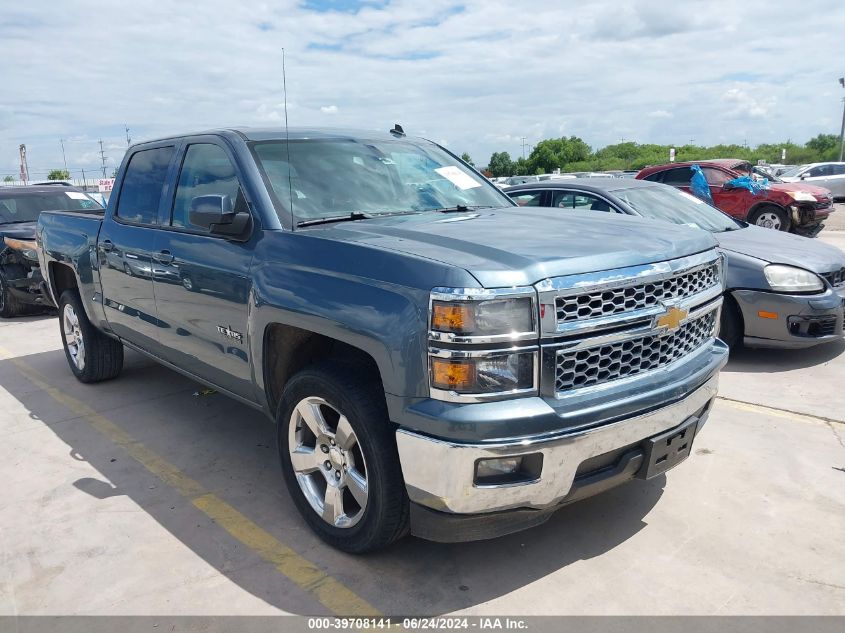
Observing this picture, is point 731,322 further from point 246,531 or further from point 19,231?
point 19,231

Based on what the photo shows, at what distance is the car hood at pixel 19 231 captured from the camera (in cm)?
916

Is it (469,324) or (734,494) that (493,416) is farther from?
(734,494)

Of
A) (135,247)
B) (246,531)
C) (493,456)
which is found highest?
(135,247)

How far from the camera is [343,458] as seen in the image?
3.15 metres

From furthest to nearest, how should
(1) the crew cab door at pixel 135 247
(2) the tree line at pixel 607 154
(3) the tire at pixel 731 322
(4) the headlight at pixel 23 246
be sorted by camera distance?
(2) the tree line at pixel 607 154
(4) the headlight at pixel 23 246
(3) the tire at pixel 731 322
(1) the crew cab door at pixel 135 247

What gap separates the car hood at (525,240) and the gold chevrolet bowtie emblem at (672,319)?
0.76ft

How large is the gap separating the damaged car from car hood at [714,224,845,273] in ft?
23.9

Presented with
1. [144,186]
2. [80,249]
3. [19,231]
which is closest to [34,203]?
[19,231]

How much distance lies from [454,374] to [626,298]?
2.57 feet

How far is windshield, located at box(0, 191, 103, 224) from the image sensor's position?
Answer: 9773 mm

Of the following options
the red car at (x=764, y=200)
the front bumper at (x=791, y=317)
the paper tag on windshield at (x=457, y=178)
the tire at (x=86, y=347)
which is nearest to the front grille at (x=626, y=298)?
the paper tag on windshield at (x=457, y=178)

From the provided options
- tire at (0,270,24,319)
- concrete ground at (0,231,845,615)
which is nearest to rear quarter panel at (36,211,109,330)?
concrete ground at (0,231,845,615)

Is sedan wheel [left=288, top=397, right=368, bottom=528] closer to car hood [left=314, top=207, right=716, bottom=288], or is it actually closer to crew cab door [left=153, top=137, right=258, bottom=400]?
crew cab door [left=153, top=137, right=258, bottom=400]

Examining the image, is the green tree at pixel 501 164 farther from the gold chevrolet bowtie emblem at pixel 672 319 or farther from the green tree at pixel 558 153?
the gold chevrolet bowtie emblem at pixel 672 319
